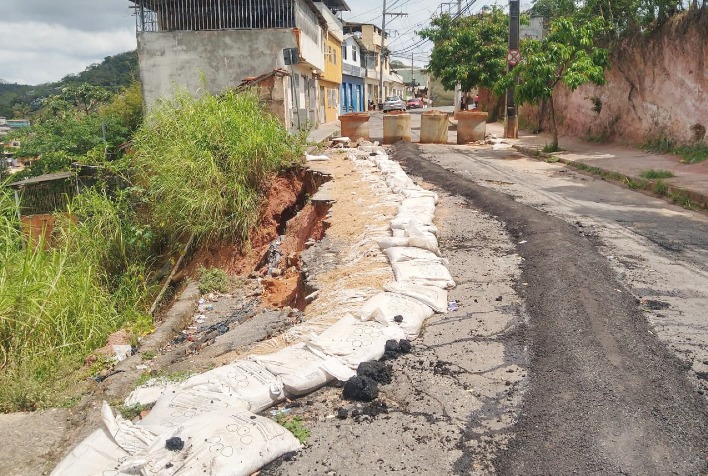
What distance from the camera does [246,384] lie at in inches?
115

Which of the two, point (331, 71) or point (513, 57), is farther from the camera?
point (331, 71)

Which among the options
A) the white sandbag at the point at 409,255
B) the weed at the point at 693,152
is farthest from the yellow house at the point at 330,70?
the white sandbag at the point at 409,255

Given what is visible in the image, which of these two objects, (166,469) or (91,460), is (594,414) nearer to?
(166,469)

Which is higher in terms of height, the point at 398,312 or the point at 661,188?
the point at 661,188

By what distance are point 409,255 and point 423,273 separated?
0.40 metres

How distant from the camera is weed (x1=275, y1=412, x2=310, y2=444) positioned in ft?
8.60

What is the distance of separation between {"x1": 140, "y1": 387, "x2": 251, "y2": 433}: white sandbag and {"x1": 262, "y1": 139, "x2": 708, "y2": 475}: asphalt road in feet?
1.19

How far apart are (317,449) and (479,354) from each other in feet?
4.12

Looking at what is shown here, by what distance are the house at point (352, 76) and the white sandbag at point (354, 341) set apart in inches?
1225

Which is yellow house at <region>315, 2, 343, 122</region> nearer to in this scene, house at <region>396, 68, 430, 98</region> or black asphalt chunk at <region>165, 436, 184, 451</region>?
black asphalt chunk at <region>165, 436, 184, 451</region>

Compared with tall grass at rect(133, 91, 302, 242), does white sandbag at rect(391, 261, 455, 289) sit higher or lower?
lower

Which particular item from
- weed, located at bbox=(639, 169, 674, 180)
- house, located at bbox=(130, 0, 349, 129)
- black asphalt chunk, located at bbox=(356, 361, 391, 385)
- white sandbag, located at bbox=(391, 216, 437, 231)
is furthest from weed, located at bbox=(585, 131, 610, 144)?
black asphalt chunk, located at bbox=(356, 361, 391, 385)

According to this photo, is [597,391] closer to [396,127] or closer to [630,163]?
[630,163]

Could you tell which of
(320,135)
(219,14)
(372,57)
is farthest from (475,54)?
(372,57)
